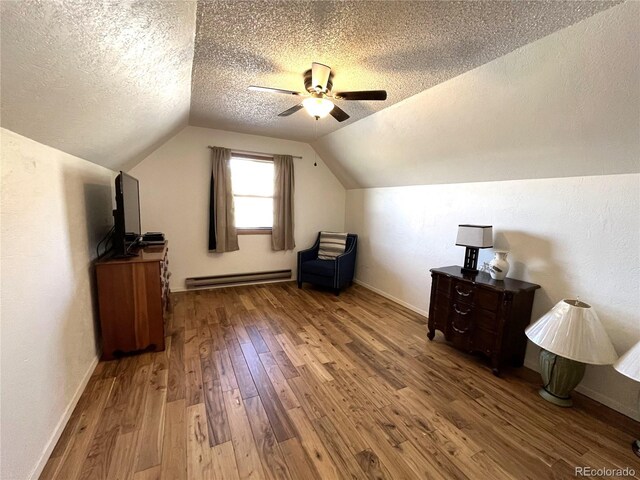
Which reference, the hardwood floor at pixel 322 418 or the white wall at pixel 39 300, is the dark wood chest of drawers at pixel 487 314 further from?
the white wall at pixel 39 300

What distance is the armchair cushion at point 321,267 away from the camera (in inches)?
157

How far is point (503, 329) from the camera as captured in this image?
2184 millimetres

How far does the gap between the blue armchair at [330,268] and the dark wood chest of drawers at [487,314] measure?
1.58 m

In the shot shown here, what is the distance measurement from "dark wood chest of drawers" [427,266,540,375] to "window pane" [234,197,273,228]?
2.78 metres

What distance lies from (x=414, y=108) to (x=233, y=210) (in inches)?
109

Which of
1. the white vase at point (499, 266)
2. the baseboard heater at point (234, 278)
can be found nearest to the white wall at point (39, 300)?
the baseboard heater at point (234, 278)

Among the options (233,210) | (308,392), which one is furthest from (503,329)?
(233,210)

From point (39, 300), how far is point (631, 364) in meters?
3.28

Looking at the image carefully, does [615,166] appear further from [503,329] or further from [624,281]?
[503,329]

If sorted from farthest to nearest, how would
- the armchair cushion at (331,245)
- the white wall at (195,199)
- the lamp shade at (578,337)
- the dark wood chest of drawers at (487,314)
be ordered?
the armchair cushion at (331,245)
the white wall at (195,199)
the dark wood chest of drawers at (487,314)
the lamp shade at (578,337)

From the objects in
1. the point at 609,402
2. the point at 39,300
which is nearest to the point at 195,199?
the point at 39,300

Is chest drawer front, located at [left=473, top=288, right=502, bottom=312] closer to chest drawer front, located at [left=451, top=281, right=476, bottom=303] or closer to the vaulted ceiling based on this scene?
chest drawer front, located at [left=451, top=281, right=476, bottom=303]

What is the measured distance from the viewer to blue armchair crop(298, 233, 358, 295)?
3.98 metres

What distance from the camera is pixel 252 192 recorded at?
4270mm
